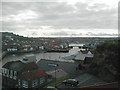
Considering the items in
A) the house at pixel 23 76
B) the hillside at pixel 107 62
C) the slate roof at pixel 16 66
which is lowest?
the house at pixel 23 76

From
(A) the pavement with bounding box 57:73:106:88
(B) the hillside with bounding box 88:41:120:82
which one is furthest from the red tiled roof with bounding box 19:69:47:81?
(B) the hillside with bounding box 88:41:120:82

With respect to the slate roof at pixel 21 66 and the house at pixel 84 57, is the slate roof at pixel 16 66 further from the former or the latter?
the house at pixel 84 57

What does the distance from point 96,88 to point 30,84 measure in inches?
89.5

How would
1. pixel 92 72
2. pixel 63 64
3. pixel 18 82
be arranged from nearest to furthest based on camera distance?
pixel 92 72, pixel 18 82, pixel 63 64

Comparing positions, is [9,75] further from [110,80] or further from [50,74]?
[110,80]

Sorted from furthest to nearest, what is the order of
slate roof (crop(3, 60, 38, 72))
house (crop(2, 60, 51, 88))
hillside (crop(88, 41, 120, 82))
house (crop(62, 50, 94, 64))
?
house (crop(62, 50, 94, 64)), slate roof (crop(3, 60, 38, 72)), house (crop(2, 60, 51, 88)), hillside (crop(88, 41, 120, 82))

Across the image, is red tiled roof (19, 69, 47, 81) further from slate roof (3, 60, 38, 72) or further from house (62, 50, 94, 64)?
house (62, 50, 94, 64)

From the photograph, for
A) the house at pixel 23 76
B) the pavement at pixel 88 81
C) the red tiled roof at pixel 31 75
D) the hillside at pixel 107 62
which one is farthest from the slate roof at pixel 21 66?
the hillside at pixel 107 62

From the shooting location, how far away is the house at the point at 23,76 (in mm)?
5809

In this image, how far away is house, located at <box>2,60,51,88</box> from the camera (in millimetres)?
5809

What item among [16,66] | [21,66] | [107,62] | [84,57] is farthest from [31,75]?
[84,57]

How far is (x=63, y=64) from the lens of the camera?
25.9ft

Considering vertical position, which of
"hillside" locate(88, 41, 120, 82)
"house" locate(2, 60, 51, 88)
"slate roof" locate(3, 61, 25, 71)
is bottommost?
"house" locate(2, 60, 51, 88)

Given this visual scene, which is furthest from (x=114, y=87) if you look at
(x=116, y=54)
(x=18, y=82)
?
(x=18, y=82)
